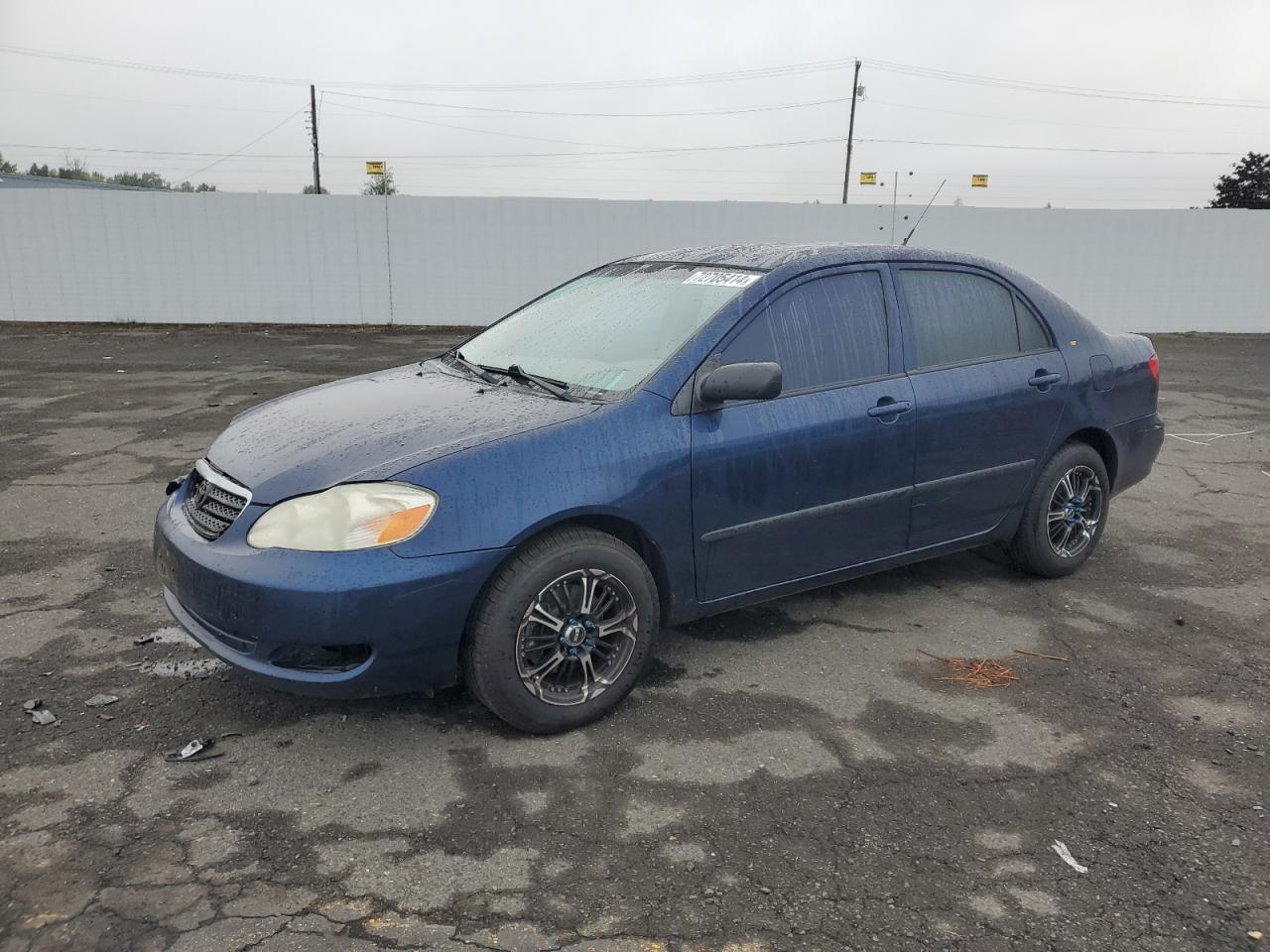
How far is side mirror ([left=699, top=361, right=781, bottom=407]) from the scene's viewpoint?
340 cm

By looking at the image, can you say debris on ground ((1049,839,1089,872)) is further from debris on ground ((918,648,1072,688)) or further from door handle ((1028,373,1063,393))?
door handle ((1028,373,1063,393))

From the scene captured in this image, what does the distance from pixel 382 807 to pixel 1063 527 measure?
3.61 meters

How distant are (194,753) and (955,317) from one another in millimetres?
3568

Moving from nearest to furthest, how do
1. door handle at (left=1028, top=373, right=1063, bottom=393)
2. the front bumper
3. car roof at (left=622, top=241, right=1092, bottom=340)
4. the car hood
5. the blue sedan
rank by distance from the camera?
the front bumper < the blue sedan < the car hood < car roof at (left=622, top=241, right=1092, bottom=340) < door handle at (left=1028, top=373, right=1063, bottom=393)

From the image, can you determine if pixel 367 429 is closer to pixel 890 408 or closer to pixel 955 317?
pixel 890 408

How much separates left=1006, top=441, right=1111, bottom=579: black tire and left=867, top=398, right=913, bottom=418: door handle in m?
1.06

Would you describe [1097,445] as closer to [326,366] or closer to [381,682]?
[381,682]

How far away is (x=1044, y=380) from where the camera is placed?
14.9 feet

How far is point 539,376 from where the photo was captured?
3.79 meters

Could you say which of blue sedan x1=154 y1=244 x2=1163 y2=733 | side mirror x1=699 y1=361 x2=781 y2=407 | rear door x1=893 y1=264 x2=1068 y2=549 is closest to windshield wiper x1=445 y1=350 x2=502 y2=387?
blue sedan x1=154 y1=244 x2=1163 y2=733

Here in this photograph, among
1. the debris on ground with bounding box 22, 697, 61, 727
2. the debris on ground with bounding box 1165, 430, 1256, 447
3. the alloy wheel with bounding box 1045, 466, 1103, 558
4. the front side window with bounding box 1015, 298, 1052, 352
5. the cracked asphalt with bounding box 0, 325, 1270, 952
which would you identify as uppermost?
the front side window with bounding box 1015, 298, 1052, 352

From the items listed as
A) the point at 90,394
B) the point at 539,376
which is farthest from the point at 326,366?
the point at 539,376

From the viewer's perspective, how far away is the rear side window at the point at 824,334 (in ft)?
12.3

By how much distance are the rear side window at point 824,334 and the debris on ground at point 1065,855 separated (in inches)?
72.4
